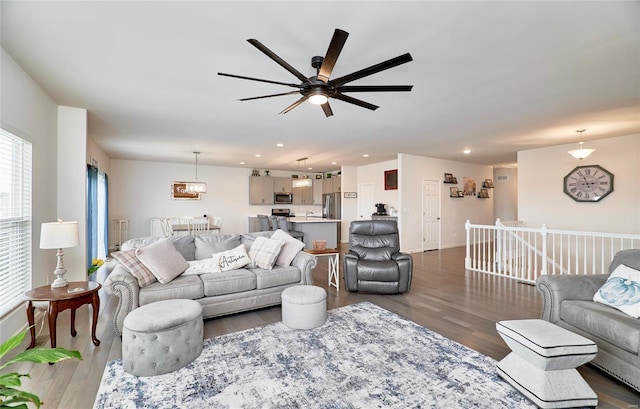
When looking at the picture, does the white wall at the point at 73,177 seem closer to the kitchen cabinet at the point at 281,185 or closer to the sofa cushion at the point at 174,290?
the sofa cushion at the point at 174,290

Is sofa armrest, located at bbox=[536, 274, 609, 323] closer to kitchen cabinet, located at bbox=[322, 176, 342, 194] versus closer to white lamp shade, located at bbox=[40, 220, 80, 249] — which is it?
white lamp shade, located at bbox=[40, 220, 80, 249]

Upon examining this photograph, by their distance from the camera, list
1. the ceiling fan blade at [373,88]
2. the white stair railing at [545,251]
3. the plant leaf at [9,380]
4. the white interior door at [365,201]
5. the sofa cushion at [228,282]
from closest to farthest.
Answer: the plant leaf at [9,380] < the ceiling fan blade at [373,88] < the sofa cushion at [228,282] < the white stair railing at [545,251] < the white interior door at [365,201]

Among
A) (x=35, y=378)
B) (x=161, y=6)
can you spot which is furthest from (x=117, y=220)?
(x=161, y=6)

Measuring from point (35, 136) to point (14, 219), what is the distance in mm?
1004

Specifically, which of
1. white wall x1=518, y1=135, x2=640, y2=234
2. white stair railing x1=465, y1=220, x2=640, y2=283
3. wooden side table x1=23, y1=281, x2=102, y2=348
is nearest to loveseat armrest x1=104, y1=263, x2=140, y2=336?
wooden side table x1=23, y1=281, x2=102, y2=348

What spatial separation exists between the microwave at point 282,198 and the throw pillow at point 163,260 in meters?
6.82

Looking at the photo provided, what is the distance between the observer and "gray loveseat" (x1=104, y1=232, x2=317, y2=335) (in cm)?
279

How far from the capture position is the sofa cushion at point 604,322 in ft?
6.38

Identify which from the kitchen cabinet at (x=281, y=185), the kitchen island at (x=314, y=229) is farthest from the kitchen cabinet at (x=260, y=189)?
the kitchen island at (x=314, y=229)

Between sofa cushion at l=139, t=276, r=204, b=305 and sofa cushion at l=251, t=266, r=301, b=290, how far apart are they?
2.10 feet

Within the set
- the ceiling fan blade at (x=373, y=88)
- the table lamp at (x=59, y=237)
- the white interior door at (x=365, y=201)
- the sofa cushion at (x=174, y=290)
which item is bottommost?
the sofa cushion at (x=174, y=290)

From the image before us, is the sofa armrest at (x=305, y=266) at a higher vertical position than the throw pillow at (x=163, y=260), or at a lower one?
lower

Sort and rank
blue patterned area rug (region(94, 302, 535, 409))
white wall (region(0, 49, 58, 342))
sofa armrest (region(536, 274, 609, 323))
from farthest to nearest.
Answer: white wall (region(0, 49, 58, 342)) < sofa armrest (region(536, 274, 609, 323)) < blue patterned area rug (region(94, 302, 535, 409))

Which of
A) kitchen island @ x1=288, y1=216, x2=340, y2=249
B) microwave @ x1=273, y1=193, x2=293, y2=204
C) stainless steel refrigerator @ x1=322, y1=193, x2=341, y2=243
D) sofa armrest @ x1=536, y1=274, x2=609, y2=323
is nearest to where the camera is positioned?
sofa armrest @ x1=536, y1=274, x2=609, y2=323
